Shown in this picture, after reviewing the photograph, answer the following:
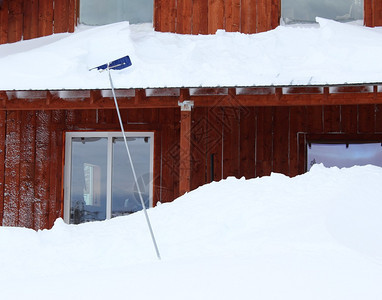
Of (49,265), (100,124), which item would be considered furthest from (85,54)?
(49,265)

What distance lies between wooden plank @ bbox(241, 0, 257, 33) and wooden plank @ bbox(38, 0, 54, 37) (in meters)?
3.79

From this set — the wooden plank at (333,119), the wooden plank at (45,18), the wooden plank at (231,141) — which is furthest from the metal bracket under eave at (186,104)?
the wooden plank at (45,18)

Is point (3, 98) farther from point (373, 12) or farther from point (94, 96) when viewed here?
point (373, 12)

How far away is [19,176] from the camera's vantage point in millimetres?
8961

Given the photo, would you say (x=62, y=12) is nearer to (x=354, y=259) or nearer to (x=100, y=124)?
(x=100, y=124)

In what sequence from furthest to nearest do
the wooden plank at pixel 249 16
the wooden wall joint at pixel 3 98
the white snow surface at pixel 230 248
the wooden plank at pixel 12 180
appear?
the wooden plank at pixel 249 16, the wooden plank at pixel 12 180, the wooden wall joint at pixel 3 98, the white snow surface at pixel 230 248

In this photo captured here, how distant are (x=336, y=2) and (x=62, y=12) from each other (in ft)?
17.7

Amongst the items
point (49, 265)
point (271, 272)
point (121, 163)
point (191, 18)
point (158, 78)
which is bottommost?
point (49, 265)

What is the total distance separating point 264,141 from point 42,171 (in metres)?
4.01

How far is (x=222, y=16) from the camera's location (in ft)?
31.2

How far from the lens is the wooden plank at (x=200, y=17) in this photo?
953cm

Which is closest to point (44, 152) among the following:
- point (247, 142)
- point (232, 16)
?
point (247, 142)

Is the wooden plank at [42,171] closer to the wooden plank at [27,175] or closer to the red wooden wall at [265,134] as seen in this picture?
the wooden plank at [27,175]

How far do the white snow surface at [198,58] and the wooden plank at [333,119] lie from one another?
1062 mm
